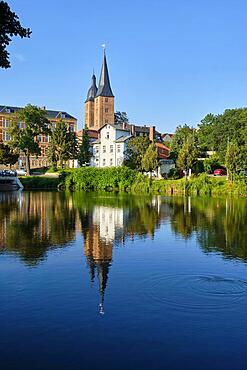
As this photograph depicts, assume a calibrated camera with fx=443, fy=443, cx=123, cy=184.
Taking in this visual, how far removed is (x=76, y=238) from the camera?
2167 centimetres

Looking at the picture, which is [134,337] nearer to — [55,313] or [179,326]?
[179,326]

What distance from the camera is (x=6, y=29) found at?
8.74 m

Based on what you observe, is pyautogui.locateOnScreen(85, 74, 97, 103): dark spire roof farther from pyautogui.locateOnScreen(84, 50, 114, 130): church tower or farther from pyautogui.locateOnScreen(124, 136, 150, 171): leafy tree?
pyautogui.locateOnScreen(124, 136, 150, 171): leafy tree

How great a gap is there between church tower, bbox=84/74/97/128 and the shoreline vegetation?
49886mm

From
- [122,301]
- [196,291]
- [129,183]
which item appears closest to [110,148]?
[129,183]

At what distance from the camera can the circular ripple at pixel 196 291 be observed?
11523mm

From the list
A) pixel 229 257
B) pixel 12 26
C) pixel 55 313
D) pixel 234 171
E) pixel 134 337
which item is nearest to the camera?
pixel 12 26

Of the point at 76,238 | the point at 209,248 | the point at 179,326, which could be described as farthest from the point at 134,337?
the point at 76,238

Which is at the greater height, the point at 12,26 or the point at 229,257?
the point at 12,26

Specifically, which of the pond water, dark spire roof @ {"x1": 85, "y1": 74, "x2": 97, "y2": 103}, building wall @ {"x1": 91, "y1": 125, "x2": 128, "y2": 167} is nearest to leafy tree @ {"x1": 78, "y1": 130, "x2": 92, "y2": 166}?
building wall @ {"x1": 91, "y1": 125, "x2": 128, "y2": 167}

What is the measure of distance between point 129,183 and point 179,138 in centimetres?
2191

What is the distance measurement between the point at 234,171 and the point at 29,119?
118 feet

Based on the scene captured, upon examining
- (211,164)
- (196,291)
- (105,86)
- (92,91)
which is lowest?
(196,291)

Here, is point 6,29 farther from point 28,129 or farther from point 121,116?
point 121,116
